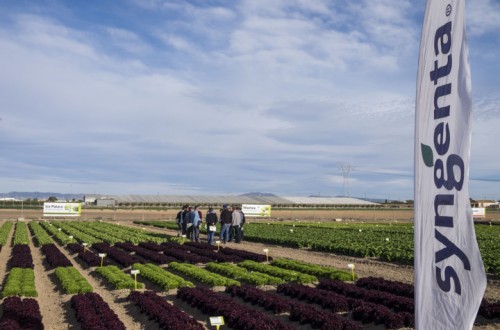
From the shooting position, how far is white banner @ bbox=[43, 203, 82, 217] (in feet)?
179

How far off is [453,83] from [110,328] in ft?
28.4

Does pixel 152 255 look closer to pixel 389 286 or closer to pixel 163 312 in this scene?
pixel 163 312

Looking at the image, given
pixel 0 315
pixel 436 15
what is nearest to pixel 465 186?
pixel 436 15

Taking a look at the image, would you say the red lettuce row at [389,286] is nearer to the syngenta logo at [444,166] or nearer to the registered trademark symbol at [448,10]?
the syngenta logo at [444,166]

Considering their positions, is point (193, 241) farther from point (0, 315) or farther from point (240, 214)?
point (0, 315)

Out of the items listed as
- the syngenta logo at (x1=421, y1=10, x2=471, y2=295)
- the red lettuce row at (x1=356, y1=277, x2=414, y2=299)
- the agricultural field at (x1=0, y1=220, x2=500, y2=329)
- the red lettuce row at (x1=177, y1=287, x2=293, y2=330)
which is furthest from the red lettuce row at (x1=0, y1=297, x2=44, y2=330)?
the red lettuce row at (x1=356, y1=277, x2=414, y2=299)

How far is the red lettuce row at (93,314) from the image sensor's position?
10.4 meters

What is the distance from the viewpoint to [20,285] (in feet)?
49.1

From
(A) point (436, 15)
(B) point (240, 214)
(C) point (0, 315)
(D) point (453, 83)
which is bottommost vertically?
(C) point (0, 315)

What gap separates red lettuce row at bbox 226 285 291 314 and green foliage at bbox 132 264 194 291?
1.69 metres

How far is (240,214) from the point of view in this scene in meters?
29.1

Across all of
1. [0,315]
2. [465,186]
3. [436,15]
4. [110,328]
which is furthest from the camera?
[0,315]

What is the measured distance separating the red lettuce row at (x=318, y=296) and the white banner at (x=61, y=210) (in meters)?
44.8

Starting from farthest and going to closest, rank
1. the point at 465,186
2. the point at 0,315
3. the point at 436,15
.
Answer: the point at 0,315, the point at 436,15, the point at 465,186
